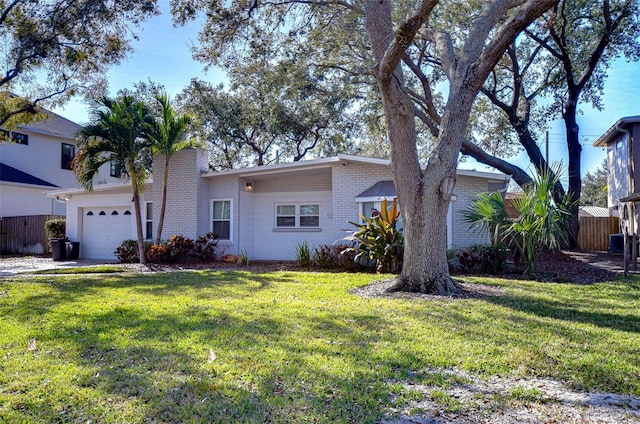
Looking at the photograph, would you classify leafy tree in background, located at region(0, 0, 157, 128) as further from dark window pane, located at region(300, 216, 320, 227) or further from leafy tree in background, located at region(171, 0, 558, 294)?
dark window pane, located at region(300, 216, 320, 227)

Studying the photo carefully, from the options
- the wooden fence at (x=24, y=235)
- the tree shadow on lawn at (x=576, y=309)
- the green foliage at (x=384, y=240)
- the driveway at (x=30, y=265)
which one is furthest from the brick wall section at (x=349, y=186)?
the wooden fence at (x=24, y=235)

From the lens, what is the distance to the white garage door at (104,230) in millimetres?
18062

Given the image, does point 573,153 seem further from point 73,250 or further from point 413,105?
point 73,250

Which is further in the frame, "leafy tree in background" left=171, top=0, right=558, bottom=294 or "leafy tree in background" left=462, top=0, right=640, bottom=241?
"leafy tree in background" left=462, top=0, right=640, bottom=241

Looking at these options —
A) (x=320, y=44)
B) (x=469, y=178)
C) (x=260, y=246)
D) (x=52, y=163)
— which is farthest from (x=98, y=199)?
(x=469, y=178)

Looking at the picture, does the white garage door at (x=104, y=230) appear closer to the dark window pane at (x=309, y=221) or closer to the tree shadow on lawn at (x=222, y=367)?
the dark window pane at (x=309, y=221)

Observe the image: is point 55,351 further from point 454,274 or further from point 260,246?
point 260,246

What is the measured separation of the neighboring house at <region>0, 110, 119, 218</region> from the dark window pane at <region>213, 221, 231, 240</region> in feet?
34.7

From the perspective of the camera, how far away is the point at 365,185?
14.1 metres

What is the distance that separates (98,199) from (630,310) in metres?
18.1

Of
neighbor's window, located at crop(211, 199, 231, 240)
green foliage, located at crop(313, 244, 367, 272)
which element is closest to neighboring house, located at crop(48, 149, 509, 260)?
neighbor's window, located at crop(211, 199, 231, 240)

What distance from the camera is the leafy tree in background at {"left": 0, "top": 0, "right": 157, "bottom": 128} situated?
486 inches

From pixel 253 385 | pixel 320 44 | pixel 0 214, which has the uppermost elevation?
pixel 320 44

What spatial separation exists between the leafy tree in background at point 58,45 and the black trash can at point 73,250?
5163mm
